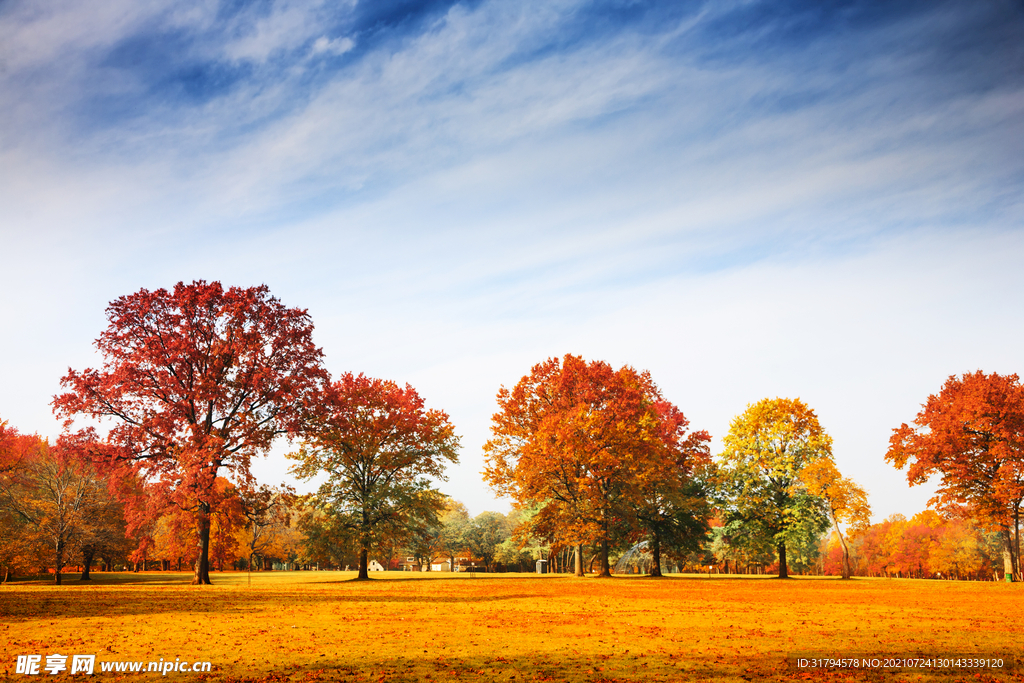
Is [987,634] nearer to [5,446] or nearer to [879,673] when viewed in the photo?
[879,673]

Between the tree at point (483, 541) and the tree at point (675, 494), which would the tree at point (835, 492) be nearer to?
the tree at point (675, 494)

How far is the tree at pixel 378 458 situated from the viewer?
4644 cm

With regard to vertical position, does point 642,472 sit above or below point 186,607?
above

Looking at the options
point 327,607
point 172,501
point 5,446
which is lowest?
point 327,607

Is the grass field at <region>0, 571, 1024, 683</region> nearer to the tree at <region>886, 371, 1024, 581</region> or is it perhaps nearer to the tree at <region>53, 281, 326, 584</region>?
the tree at <region>53, 281, 326, 584</region>

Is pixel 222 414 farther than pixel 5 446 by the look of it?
No

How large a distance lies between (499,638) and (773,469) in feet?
151

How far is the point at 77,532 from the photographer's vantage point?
140 feet

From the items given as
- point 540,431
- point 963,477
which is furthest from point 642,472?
point 963,477

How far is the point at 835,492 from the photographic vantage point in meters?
52.6

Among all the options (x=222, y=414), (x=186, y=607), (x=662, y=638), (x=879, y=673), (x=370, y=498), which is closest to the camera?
(x=879, y=673)

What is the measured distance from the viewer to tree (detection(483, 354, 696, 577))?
46.5 meters

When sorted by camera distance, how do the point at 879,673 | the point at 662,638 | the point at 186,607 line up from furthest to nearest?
the point at 186,607 → the point at 662,638 → the point at 879,673

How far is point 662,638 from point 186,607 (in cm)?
1517
